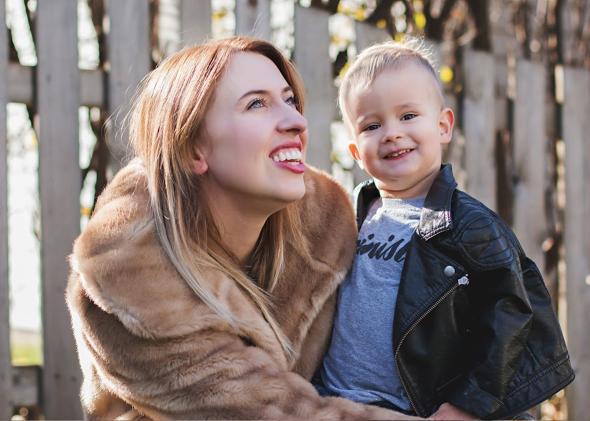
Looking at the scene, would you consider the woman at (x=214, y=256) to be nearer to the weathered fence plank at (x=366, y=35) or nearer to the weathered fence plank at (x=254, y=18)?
the weathered fence plank at (x=254, y=18)

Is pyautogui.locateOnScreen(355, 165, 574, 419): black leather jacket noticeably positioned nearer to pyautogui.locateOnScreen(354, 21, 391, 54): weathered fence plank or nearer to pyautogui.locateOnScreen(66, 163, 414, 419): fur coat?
pyautogui.locateOnScreen(66, 163, 414, 419): fur coat

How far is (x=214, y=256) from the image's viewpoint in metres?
2.71

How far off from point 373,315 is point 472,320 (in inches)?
11.6

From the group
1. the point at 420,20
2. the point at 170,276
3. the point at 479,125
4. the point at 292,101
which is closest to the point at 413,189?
the point at 292,101

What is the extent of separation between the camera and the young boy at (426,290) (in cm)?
246

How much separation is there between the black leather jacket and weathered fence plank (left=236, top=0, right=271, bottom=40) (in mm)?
1310

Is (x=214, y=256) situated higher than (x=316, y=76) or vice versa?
(x=316, y=76)

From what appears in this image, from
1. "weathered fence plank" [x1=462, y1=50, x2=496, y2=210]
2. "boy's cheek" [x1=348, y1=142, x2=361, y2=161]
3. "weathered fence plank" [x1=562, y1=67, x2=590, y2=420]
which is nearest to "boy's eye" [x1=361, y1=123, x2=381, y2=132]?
"boy's cheek" [x1=348, y1=142, x2=361, y2=161]

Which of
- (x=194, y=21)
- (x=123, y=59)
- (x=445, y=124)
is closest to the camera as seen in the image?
(x=445, y=124)

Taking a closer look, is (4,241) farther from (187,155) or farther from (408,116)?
(408,116)

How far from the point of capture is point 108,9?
341 cm

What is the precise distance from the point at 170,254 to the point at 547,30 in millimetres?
3336

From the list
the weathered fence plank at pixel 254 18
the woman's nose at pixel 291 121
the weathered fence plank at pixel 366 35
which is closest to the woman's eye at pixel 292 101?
the woman's nose at pixel 291 121

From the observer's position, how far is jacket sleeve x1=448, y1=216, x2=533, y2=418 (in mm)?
2430
